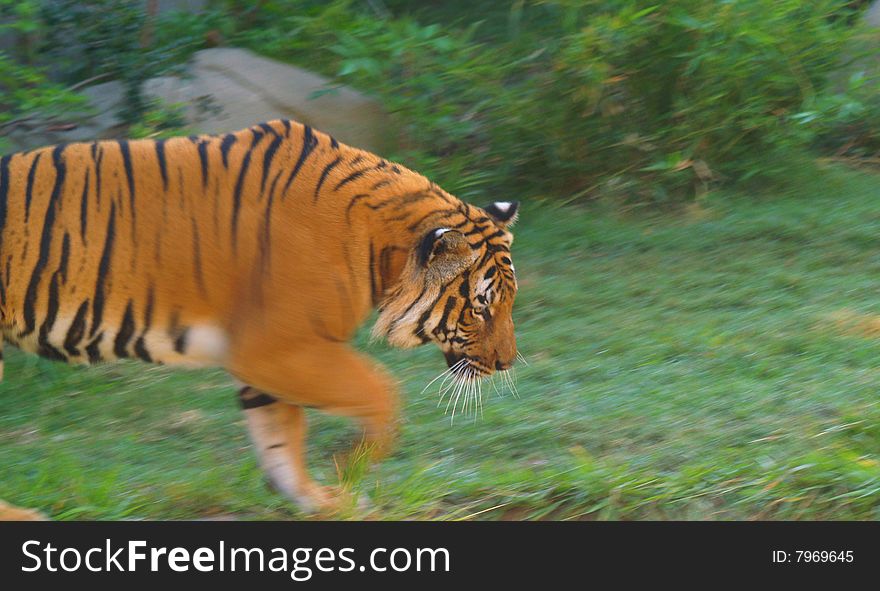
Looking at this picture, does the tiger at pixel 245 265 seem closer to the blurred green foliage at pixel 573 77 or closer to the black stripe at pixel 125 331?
the black stripe at pixel 125 331

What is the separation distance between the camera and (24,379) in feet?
15.8

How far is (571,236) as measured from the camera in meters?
6.39

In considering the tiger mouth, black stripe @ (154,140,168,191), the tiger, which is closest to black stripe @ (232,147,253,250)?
the tiger

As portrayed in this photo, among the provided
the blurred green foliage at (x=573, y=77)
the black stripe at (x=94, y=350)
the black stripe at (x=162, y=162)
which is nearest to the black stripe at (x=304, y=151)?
the black stripe at (x=162, y=162)

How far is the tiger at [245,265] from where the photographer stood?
331cm

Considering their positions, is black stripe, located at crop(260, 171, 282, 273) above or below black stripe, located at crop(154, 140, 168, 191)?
below

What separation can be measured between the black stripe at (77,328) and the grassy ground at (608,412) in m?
0.43

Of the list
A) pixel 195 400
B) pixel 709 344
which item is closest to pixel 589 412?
pixel 709 344

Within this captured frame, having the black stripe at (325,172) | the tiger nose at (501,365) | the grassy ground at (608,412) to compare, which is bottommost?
the grassy ground at (608,412)

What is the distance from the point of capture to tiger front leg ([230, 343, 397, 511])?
327cm

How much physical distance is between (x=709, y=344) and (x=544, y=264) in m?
1.52

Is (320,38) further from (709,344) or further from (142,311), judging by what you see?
(142,311)

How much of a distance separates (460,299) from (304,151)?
0.67m

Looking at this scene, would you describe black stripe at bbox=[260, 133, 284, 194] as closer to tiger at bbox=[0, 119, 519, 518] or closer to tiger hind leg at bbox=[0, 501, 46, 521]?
tiger at bbox=[0, 119, 519, 518]
